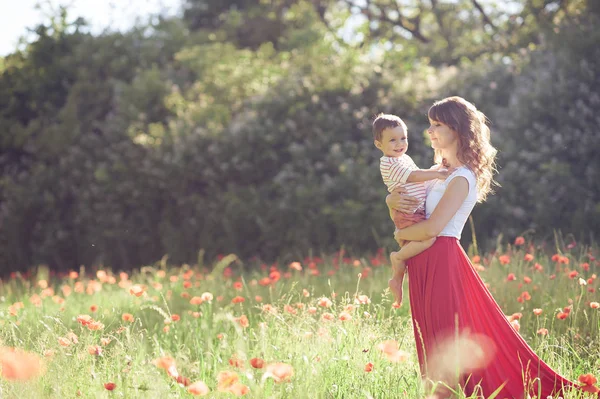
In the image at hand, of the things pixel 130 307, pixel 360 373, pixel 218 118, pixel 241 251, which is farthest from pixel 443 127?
pixel 218 118

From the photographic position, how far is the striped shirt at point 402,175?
11.1 feet

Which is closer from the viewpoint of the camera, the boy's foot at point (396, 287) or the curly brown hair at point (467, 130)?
the curly brown hair at point (467, 130)

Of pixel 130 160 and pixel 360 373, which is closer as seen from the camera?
pixel 360 373

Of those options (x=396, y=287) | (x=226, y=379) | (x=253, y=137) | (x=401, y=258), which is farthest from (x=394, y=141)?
(x=253, y=137)

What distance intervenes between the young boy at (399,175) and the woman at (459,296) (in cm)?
5

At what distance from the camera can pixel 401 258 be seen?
3402 mm

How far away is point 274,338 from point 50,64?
A: 10427 millimetres

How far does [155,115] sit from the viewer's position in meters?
11.3

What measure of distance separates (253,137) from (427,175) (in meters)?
6.12

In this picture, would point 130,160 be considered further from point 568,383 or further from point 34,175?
point 568,383

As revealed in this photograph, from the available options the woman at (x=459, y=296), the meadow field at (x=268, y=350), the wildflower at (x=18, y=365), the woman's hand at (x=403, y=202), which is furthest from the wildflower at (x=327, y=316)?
the wildflower at (x=18, y=365)

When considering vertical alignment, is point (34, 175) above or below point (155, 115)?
below

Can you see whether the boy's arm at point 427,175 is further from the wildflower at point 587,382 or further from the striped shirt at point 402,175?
the wildflower at point 587,382

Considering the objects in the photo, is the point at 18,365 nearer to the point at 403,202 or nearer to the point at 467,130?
the point at 403,202
